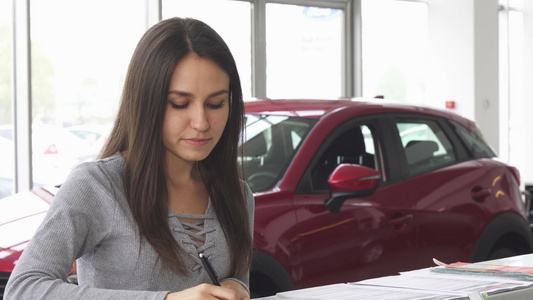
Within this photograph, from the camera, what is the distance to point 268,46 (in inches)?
333

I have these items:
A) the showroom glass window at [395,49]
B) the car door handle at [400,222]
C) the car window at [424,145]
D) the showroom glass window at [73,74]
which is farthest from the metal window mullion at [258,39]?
the car door handle at [400,222]

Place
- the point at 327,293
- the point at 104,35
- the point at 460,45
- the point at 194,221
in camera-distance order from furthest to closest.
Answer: the point at 460,45 → the point at 104,35 → the point at 194,221 → the point at 327,293

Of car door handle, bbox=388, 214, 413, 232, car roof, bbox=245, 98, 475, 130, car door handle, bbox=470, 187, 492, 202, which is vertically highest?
car roof, bbox=245, 98, 475, 130

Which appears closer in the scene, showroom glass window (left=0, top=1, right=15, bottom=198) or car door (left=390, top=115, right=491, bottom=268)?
car door (left=390, top=115, right=491, bottom=268)

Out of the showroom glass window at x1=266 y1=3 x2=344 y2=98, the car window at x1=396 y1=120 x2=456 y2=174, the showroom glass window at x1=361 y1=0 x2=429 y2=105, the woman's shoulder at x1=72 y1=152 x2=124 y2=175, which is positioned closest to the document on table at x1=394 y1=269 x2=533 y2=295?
the woman's shoulder at x1=72 y1=152 x2=124 y2=175

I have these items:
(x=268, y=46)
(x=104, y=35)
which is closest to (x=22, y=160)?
(x=104, y=35)

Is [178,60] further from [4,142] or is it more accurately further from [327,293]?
[4,142]

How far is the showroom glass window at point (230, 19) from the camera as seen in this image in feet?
25.5

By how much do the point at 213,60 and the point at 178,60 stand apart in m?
0.08

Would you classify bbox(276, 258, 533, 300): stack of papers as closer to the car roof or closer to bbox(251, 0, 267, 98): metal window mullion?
the car roof

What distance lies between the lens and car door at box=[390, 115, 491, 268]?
13.0ft

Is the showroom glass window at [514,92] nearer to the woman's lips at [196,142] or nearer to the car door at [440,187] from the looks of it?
the car door at [440,187]

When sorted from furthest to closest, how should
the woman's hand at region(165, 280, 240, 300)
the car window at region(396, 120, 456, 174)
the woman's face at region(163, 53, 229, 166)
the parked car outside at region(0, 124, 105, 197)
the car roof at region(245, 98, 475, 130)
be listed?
the parked car outside at region(0, 124, 105, 197) < the car window at region(396, 120, 456, 174) < the car roof at region(245, 98, 475, 130) < the woman's face at region(163, 53, 229, 166) < the woman's hand at region(165, 280, 240, 300)

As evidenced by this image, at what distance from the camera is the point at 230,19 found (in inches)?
321
